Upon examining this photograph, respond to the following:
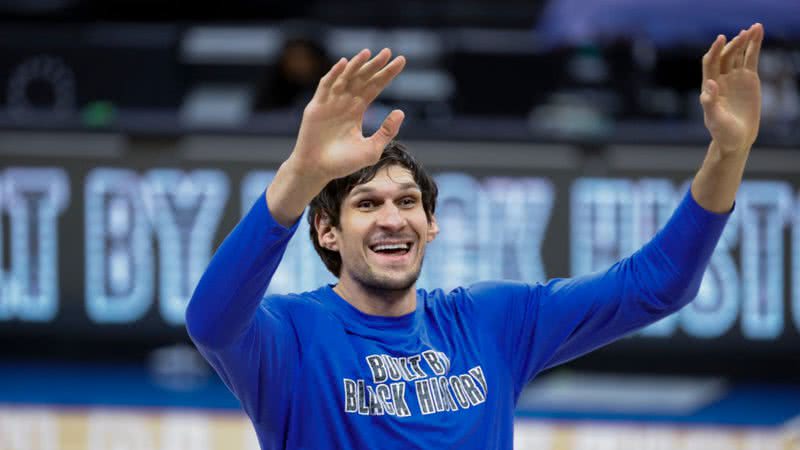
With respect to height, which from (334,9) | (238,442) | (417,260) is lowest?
(238,442)

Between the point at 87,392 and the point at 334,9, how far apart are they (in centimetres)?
504

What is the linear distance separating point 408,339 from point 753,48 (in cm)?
98

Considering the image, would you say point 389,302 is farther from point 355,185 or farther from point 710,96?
point 710,96

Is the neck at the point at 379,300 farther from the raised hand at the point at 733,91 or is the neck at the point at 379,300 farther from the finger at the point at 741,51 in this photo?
the finger at the point at 741,51

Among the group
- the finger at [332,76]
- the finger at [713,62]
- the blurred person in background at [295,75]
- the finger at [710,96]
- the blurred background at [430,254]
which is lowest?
the blurred background at [430,254]

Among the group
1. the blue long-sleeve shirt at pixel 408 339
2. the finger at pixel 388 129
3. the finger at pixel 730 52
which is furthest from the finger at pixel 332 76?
the finger at pixel 730 52

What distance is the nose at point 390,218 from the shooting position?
3.11 metres

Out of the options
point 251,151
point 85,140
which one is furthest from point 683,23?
point 85,140

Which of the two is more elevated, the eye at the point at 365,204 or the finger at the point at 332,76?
the finger at the point at 332,76

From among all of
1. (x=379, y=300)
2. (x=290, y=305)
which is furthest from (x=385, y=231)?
(x=290, y=305)

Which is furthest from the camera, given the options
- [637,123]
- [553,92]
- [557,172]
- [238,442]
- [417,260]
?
[553,92]

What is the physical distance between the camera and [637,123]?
26.6 feet

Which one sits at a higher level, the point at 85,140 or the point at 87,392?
the point at 85,140

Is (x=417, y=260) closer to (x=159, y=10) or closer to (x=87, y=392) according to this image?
(x=87, y=392)
